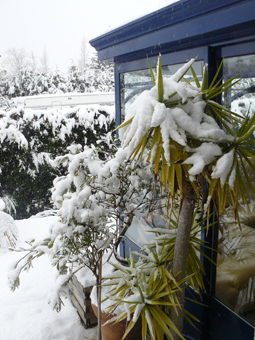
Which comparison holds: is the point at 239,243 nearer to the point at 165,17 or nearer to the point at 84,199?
the point at 84,199

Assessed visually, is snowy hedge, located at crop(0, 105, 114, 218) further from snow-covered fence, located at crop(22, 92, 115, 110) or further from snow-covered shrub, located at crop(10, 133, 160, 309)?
snow-covered fence, located at crop(22, 92, 115, 110)

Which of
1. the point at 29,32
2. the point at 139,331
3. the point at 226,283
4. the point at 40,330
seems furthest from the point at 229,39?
the point at 29,32

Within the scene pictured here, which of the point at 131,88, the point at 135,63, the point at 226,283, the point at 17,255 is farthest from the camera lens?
the point at 17,255

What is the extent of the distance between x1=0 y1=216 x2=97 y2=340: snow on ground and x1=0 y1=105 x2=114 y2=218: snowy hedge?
2.40m

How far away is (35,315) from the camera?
10.2 feet

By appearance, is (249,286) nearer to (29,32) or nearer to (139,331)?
(139,331)

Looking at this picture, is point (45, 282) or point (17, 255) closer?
point (45, 282)

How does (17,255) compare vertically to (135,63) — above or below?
below

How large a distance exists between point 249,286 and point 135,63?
7.64 ft

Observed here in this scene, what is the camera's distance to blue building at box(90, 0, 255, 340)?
5.88 feet

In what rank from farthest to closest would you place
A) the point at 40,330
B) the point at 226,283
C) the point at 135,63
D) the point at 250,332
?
the point at 135,63
the point at 40,330
the point at 226,283
the point at 250,332

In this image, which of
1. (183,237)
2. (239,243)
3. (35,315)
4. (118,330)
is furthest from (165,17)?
(35,315)

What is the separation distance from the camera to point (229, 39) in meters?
1.89

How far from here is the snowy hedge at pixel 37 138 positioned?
5711 mm
